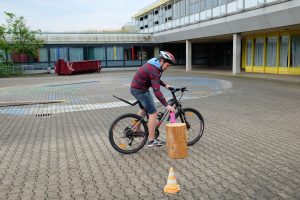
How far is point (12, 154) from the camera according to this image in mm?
6488

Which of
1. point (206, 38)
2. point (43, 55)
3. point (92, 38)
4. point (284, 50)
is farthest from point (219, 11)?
point (43, 55)

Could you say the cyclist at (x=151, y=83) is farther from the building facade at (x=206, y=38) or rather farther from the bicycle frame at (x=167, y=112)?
the building facade at (x=206, y=38)

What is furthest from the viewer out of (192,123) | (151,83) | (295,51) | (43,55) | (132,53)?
(132,53)

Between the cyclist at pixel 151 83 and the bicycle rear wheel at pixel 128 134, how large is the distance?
0.30 ft

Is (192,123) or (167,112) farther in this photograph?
(192,123)

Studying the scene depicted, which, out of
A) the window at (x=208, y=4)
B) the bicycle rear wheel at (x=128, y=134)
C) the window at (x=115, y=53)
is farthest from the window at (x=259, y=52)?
the bicycle rear wheel at (x=128, y=134)

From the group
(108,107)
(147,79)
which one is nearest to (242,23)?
(108,107)

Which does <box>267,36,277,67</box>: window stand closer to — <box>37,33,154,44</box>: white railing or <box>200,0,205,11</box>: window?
<box>200,0,205,11</box>: window

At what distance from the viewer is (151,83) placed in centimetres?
597

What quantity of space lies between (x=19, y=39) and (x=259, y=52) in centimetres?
2433

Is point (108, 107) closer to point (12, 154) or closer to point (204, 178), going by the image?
point (12, 154)

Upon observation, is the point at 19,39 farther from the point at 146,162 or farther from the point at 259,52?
A: the point at 146,162

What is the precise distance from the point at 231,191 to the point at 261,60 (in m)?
25.2

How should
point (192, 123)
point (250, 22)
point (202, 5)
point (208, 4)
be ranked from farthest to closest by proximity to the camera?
point (202, 5)
point (208, 4)
point (250, 22)
point (192, 123)
